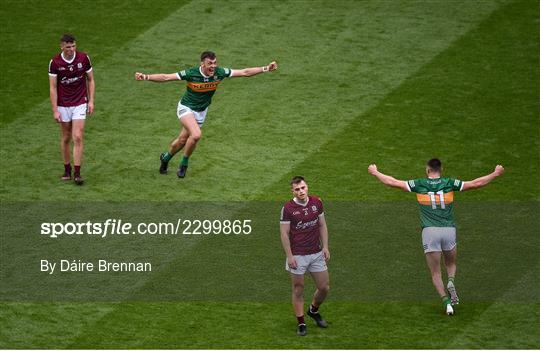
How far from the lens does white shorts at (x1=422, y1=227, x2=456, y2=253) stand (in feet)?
51.7

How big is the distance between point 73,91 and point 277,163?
12.0ft

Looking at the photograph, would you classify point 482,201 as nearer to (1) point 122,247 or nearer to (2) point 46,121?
(1) point 122,247

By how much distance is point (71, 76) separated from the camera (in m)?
18.8

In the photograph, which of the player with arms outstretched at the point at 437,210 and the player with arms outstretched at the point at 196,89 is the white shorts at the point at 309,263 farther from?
the player with arms outstretched at the point at 196,89

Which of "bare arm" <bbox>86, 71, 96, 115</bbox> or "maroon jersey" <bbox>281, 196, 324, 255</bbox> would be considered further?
"bare arm" <bbox>86, 71, 96, 115</bbox>

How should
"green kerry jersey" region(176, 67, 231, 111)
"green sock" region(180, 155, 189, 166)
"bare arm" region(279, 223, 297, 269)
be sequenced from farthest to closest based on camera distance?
"green sock" region(180, 155, 189, 166) < "green kerry jersey" region(176, 67, 231, 111) < "bare arm" region(279, 223, 297, 269)

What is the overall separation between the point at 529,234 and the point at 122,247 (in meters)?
6.12

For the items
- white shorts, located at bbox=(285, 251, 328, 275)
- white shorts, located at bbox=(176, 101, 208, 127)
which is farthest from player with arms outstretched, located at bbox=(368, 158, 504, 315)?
white shorts, located at bbox=(176, 101, 208, 127)

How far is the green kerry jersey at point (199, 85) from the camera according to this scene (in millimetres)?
18797

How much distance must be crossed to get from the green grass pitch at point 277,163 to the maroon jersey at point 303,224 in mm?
1159

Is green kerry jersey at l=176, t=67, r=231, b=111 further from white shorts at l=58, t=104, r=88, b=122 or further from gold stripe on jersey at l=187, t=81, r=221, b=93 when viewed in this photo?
white shorts at l=58, t=104, r=88, b=122

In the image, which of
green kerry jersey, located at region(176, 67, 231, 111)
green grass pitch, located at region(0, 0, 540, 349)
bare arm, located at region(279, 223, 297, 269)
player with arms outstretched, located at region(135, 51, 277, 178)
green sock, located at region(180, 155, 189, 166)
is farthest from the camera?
green sock, located at region(180, 155, 189, 166)

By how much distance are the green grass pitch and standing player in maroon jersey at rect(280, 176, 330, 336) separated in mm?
638

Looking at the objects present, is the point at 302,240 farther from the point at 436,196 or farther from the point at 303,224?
the point at 436,196
